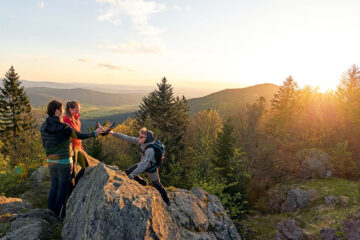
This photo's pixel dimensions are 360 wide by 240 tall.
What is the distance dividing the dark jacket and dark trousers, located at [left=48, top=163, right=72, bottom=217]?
0.37 m

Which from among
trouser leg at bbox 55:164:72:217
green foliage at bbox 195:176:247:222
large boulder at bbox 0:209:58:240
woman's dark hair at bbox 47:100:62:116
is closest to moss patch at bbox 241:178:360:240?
green foliage at bbox 195:176:247:222

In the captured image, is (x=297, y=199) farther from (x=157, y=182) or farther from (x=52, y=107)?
(x=52, y=107)

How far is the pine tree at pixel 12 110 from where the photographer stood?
38.4 m

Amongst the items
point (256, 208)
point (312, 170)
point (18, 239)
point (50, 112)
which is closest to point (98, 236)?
point (18, 239)

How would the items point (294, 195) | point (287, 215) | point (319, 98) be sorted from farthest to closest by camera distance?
point (319, 98)
point (294, 195)
point (287, 215)

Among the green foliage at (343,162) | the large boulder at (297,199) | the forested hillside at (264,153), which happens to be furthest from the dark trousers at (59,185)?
the green foliage at (343,162)

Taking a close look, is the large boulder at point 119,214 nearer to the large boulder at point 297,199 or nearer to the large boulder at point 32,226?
the large boulder at point 32,226

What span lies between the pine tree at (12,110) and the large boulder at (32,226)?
42993mm

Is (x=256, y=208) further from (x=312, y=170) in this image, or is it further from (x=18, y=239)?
(x=18, y=239)

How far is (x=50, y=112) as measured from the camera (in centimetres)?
517

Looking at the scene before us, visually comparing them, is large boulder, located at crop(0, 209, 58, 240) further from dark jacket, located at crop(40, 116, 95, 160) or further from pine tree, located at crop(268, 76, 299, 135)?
pine tree, located at crop(268, 76, 299, 135)

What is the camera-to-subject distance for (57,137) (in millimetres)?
5273

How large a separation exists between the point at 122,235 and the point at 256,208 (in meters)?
29.1

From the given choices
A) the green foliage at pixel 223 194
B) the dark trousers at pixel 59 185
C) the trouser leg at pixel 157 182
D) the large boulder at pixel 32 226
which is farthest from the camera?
the green foliage at pixel 223 194
